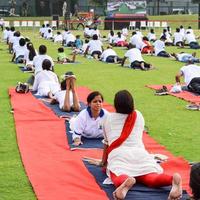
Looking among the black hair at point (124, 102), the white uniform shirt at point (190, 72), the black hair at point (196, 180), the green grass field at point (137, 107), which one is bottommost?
the green grass field at point (137, 107)

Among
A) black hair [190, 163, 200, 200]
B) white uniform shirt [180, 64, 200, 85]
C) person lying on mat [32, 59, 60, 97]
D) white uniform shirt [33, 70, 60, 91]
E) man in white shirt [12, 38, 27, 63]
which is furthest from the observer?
man in white shirt [12, 38, 27, 63]

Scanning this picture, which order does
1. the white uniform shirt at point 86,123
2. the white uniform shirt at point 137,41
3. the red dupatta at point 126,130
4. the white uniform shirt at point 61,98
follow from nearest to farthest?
the red dupatta at point 126,130 → the white uniform shirt at point 86,123 → the white uniform shirt at point 61,98 → the white uniform shirt at point 137,41

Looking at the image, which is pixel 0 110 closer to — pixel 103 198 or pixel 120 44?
pixel 103 198

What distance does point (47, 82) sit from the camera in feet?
35.5

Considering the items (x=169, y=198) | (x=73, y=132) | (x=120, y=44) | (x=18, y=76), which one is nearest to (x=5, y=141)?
(x=73, y=132)

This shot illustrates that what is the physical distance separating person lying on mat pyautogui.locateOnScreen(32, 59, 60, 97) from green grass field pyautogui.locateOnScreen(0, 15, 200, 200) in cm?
76

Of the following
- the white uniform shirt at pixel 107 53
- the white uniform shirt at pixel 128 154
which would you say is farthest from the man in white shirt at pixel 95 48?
the white uniform shirt at pixel 128 154

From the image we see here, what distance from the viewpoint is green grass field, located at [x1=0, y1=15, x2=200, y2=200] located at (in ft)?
19.1

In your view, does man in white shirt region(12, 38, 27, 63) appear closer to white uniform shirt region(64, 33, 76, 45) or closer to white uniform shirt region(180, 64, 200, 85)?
white uniform shirt region(64, 33, 76, 45)

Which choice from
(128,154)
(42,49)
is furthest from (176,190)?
(42,49)

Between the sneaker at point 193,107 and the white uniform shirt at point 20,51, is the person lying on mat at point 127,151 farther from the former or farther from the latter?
the white uniform shirt at point 20,51

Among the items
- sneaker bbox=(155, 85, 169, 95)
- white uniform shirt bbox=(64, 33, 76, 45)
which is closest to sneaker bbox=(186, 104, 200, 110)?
sneaker bbox=(155, 85, 169, 95)

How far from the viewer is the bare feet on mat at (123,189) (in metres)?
4.74

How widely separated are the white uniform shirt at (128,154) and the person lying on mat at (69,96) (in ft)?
10.2
